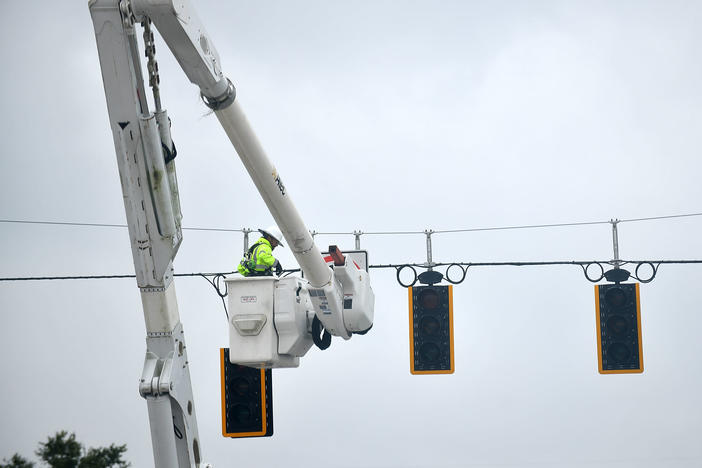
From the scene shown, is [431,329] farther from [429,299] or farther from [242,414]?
[242,414]

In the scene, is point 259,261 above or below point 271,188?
below

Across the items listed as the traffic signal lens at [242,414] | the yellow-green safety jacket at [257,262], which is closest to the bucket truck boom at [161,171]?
the yellow-green safety jacket at [257,262]

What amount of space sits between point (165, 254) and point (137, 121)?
1.20m

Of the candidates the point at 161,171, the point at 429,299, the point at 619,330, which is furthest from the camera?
the point at 619,330

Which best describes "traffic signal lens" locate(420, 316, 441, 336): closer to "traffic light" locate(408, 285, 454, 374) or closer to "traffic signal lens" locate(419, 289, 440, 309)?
"traffic light" locate(408, 285, 454, 374)

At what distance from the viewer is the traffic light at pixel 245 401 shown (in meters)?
14.8

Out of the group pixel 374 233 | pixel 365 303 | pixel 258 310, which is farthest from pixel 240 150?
pixel 374 233

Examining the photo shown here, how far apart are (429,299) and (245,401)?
330 centimetres

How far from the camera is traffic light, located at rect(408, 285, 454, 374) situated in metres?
16.7

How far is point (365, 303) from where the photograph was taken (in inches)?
579

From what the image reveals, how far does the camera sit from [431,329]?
54.9ft

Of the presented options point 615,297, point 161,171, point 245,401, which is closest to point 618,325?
point 615,297

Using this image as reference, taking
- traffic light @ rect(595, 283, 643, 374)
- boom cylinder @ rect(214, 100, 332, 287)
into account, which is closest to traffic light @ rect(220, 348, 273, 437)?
Result: boom cylinder @ rect(214, 100, 332, 287)

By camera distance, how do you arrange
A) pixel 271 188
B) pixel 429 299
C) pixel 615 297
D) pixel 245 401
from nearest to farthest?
pixel 271 188 < pixel 245 401 < pixel 429 299 < pixel 615 297
